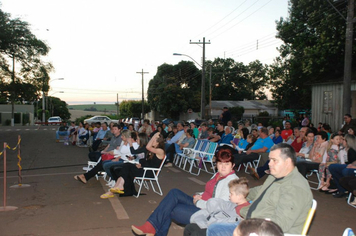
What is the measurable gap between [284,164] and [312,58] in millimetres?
→ 21880

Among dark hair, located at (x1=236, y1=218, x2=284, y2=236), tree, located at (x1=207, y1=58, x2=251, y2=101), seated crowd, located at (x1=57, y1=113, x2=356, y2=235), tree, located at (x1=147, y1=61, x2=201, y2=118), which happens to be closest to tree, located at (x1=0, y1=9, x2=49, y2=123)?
seated crowd, located at (x1=57, y1=113, x2=356, y2=235)

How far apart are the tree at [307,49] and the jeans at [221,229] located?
62.9 feet

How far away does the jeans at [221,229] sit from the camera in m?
3.66

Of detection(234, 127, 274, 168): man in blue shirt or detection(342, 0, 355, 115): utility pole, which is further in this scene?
detection(342, 0, 355, 115): utility pole

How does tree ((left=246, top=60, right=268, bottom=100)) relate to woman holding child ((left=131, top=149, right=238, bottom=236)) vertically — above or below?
above

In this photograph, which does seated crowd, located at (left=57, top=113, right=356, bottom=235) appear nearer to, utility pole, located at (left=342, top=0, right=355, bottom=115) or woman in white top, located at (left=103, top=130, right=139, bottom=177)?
woman in white top, located at (left=103, top=130, right=139, bottom=177)

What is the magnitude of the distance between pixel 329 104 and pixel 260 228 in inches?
971

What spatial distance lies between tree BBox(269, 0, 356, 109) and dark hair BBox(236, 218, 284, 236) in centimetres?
2029

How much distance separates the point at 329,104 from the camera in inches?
972

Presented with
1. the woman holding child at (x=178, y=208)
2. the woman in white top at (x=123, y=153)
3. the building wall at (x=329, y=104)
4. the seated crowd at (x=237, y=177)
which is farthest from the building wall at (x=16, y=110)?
the woman holding child at (x=178, y=208)

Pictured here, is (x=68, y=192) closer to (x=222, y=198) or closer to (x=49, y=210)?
(x=49, y=210)

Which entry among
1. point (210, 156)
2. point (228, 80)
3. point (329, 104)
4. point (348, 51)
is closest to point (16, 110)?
point (228, 80)

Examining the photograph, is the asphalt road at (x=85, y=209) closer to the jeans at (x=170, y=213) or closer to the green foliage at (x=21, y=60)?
the jeans at (x=170, y=213)

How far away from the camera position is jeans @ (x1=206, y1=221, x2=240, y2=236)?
366 centimetres
